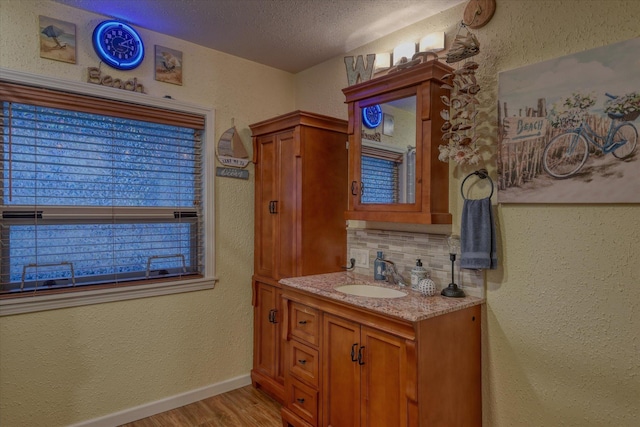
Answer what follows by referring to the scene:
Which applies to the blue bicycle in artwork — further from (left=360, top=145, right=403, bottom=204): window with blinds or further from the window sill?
the window sill

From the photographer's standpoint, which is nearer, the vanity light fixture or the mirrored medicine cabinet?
the mirrored medicine cabinet

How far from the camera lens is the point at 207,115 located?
2.68m

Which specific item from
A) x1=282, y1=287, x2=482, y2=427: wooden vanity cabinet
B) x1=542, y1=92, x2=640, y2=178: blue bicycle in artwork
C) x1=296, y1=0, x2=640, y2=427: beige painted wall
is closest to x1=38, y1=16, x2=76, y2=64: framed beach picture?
x1=282, y1=287, x2=482, y2=427: wooden vanity cabinet

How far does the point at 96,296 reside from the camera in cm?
225

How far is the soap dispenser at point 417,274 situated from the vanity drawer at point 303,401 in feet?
2.61

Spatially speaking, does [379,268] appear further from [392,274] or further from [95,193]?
[95,193]

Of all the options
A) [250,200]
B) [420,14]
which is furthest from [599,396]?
[250,200]

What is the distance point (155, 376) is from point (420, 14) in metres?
2.82

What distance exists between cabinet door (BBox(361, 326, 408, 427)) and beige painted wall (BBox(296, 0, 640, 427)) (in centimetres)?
55

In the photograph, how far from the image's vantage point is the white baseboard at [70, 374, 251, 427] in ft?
7.45

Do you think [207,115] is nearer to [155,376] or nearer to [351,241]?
[351,241]

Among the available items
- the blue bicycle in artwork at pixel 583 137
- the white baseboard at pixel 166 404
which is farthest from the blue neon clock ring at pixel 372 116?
the white baseboard at pixel 166 404

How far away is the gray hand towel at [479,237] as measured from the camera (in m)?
1.78

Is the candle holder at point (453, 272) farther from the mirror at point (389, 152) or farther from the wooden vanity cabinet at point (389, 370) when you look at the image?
the mirror at point (389, 152)
